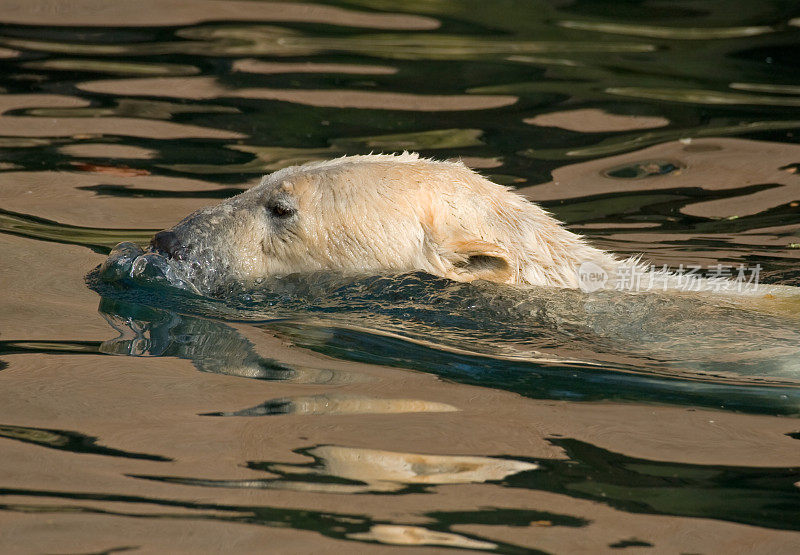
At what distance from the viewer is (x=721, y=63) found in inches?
471

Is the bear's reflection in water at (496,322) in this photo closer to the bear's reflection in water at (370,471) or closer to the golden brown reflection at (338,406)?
the golden brown reflection at (338,406)

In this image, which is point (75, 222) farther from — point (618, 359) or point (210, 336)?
point (618, 359)

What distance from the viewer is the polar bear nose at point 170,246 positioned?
639 cm

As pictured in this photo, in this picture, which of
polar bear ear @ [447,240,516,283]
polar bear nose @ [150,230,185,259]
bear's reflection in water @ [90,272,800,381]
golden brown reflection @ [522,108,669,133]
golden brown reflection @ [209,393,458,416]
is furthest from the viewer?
golden brown reflection @ [522,108,669,133]

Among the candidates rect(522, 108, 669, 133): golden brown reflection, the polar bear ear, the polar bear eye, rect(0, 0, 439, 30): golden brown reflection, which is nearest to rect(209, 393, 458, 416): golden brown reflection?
the polar bear ear

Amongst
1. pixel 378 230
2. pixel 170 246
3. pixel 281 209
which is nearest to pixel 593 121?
pixel 378 230

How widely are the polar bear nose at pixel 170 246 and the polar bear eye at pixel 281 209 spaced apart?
0.59 meters

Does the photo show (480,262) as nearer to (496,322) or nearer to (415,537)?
(496,322)

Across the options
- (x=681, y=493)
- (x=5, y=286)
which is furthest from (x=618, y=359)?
(x=5, y=286)

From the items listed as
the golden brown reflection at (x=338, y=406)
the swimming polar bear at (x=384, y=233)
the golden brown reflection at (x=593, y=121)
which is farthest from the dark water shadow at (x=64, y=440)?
the golden brown reflection at (x=593, y=121)

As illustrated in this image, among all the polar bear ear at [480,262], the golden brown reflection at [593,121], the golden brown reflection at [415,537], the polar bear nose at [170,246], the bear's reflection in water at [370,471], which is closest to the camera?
the golden brown reflection at [415,537]

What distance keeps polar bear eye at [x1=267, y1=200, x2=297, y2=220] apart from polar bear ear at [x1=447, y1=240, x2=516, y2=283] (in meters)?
1.03

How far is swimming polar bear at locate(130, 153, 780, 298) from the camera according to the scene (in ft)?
20.5

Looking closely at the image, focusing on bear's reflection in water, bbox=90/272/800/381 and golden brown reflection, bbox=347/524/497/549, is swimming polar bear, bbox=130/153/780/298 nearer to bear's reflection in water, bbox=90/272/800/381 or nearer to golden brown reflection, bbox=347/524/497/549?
bear's reflection in water, bbox=90/272/800/381
